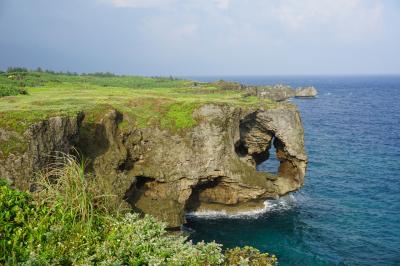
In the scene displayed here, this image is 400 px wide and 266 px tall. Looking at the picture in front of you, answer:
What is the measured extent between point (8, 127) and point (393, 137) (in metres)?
63.9

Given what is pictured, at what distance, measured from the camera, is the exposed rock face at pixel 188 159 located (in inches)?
1197

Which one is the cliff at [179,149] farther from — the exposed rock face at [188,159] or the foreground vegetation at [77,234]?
the foreground vegetation at [77,234]

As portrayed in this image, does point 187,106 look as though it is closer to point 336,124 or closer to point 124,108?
point 124,108

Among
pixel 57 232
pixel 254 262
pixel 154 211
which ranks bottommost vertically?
pixel 154 211

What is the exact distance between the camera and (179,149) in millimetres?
32938

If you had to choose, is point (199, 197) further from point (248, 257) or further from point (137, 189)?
point (248, 257)

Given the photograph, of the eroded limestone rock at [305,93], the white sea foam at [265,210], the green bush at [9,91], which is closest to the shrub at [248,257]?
the white sea foam at [265,210]

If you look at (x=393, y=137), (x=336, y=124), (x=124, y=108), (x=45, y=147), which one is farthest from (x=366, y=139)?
(x=45, y=147)

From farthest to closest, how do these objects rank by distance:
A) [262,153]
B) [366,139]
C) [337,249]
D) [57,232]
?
[366,139], [262,153], [337,249], [57,232]

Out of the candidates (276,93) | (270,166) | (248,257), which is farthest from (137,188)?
(276,93)

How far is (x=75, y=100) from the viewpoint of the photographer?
3447 cm

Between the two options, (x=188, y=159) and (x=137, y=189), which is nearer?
(x=188, y=159)

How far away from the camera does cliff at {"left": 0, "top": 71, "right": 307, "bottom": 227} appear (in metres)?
30.2

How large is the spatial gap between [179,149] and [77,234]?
22883mm
